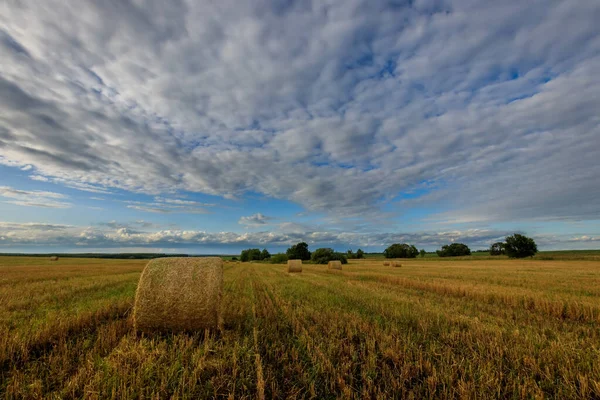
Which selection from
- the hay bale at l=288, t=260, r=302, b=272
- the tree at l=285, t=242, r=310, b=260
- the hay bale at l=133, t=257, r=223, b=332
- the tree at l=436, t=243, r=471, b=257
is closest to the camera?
the hay bale at l=133, t=257, r=223, b=332

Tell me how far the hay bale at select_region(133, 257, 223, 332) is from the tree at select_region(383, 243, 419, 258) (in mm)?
93408

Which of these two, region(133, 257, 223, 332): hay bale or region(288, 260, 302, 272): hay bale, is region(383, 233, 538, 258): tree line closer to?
region(288, 260, 302, 272): hay bale

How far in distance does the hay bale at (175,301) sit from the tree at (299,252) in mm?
81548

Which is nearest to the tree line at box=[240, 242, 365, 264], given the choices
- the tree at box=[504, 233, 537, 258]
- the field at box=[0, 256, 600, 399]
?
the tree at box=[504, 233, 537, 258]

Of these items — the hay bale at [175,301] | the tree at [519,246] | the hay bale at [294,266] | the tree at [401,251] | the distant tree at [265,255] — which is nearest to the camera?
the hay bale at [175,301]

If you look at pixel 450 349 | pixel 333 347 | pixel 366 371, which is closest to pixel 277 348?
pixel 333 347

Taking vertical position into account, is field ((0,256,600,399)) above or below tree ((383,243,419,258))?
below

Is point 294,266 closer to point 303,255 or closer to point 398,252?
point 303,255

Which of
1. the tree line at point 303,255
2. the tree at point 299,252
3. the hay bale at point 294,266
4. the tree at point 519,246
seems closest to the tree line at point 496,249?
the tree at point 519,246

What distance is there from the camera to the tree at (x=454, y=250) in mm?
93875

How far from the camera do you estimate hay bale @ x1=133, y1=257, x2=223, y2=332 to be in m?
5.99

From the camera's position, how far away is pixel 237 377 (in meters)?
3.82

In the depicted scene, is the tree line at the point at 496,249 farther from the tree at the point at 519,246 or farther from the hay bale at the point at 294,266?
the hay bale at the point at 294,266

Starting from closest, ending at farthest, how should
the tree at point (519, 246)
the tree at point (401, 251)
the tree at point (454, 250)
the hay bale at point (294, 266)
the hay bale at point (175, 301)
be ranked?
the hay bale at point (175, 301) < the hay bale at point (294, 266) < the tree at point (519, 246) < the tree at point (401, 251) < the tree at point (454, 250)
